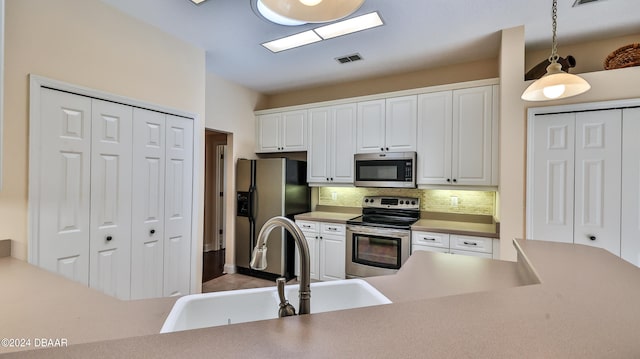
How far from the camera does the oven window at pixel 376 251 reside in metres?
3.17

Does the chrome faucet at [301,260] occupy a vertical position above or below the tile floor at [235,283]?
above

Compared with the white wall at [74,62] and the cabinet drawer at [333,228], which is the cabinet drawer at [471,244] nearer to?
the cabinet drawer at [333,228]

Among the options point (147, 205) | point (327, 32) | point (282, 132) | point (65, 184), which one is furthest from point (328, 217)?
point (65, 184)

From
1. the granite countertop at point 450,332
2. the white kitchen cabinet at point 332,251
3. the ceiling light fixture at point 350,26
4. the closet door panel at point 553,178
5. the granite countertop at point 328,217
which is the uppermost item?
the ceiling light fixture at point 350,26

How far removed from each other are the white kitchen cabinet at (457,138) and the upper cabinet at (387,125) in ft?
0.38

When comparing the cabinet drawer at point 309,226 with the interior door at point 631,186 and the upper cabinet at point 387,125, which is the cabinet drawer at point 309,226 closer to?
the upper cabinet at point 387,125

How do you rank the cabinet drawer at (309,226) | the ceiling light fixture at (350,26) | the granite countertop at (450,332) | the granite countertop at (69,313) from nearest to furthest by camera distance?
the granite countertop at (450,332) < the granite countertop at (69,313) < the ceiling light fixture at (350,26) < the cabinet drawer at (309,226)

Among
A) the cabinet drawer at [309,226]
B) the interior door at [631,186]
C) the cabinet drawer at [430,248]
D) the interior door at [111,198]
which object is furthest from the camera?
the cabinet drawer at [309,226]

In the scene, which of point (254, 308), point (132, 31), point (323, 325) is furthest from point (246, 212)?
point (323, 325)

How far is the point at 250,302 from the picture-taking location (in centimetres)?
126

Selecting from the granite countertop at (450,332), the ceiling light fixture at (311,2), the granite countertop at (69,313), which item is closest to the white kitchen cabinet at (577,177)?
the granite countertop at (450,332)

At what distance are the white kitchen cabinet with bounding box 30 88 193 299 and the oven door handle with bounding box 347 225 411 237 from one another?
1.86 meters

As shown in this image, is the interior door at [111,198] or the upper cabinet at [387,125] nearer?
the interior door at [111,198]

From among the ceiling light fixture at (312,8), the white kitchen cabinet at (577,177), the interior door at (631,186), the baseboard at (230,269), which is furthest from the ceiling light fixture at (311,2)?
the baseboard at (230,269)
